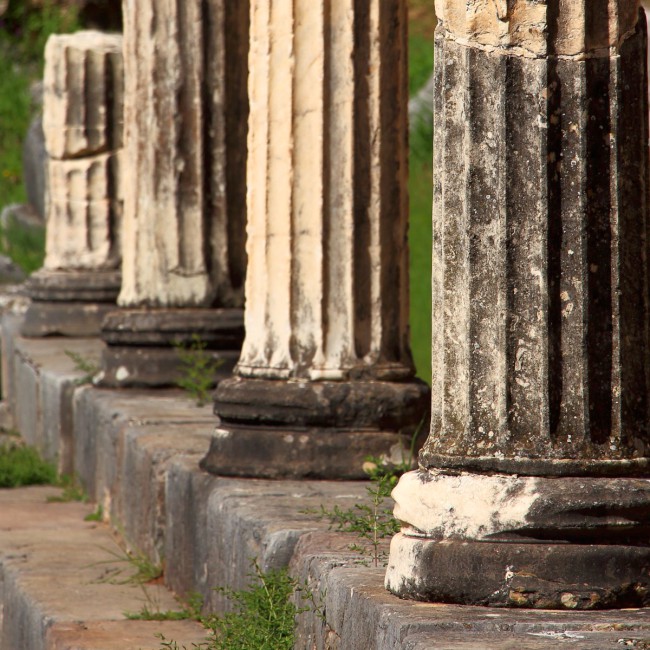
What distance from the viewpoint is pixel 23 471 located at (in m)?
7.22

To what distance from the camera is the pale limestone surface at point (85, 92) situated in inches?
367

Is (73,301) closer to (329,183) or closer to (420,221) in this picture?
(420,221)

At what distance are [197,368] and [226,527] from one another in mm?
2305

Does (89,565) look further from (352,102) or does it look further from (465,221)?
(465,221)

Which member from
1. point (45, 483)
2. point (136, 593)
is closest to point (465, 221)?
point (136, 593)

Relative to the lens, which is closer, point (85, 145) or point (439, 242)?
point (439, 242)

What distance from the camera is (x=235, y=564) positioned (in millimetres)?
4117

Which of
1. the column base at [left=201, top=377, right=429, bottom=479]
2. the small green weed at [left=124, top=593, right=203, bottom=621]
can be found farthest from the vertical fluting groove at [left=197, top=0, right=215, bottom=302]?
the small green weed at [left=124, top=593, right=203, bottom=621]

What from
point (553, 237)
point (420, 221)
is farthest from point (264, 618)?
point (420, 221)

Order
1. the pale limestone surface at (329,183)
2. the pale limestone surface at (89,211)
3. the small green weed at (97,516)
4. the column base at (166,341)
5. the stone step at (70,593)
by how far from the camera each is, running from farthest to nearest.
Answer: the pale limestone surface at (89,211) < the column base at (166,341) < the small green weed at (97,516) < the pale limestone surface at (329,183) < the stone step at (70,593)

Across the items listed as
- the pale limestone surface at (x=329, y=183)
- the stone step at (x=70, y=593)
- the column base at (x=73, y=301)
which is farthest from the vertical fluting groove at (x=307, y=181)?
the column base at (x=73, y=301)

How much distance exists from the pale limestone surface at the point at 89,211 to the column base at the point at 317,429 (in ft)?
16.3

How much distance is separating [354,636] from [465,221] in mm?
890

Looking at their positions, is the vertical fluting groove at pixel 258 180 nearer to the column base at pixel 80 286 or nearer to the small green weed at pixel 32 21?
the column base at pixel 80 286
